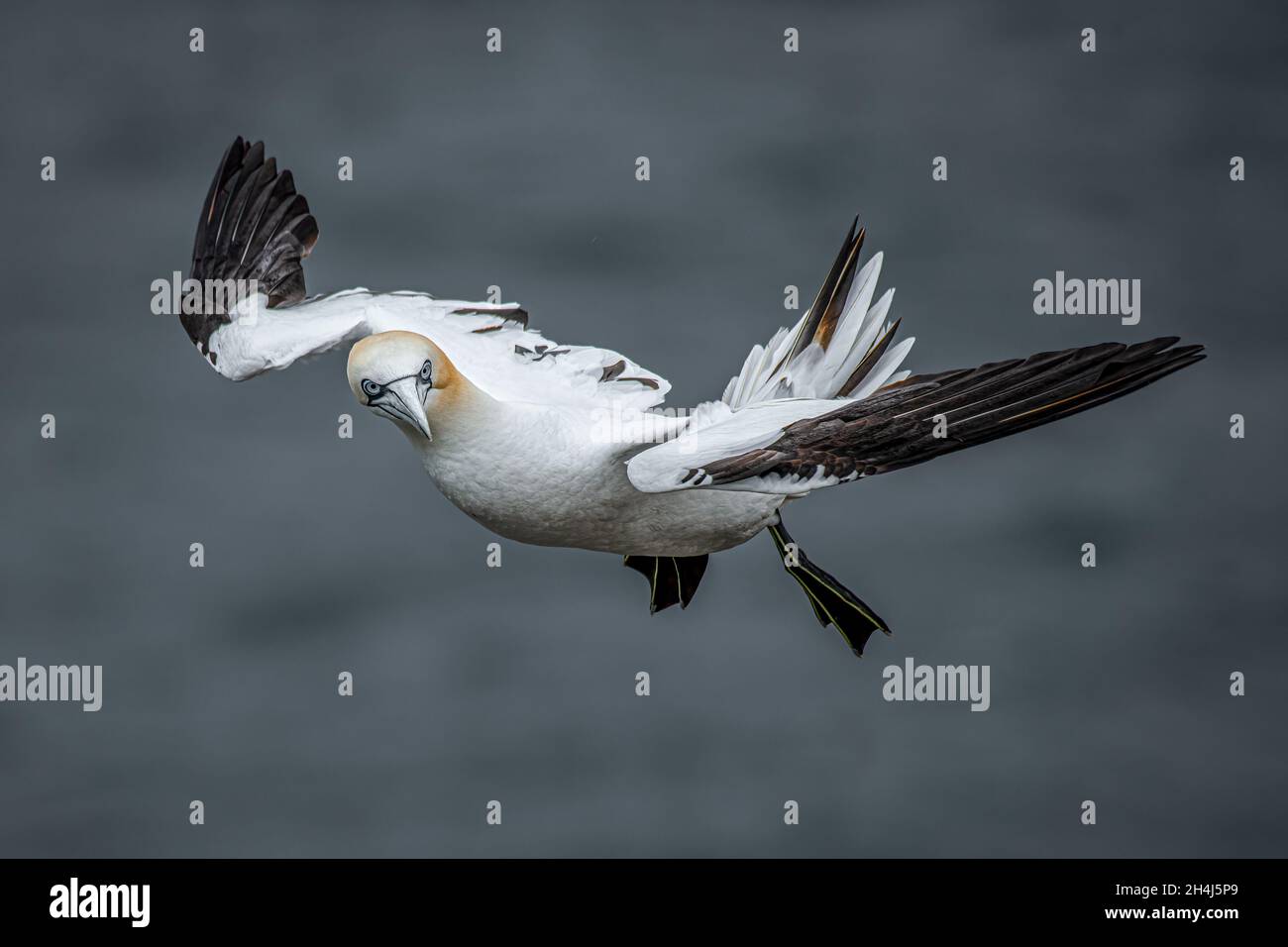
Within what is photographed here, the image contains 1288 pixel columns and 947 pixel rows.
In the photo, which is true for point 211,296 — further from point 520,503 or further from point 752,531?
point 752,531

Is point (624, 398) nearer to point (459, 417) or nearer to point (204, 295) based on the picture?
point (459, 417)

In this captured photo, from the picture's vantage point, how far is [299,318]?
21.5 ft

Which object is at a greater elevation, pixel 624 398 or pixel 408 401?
pixel 624 398

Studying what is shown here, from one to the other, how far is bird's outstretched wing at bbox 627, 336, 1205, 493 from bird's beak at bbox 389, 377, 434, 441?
1.98 ft

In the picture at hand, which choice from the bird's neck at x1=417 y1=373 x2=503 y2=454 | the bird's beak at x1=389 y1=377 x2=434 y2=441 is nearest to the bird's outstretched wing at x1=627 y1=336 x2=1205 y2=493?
the bird's neck at x1=417 y1=373 x2=503 y2=454

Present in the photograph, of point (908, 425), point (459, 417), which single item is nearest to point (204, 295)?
point (459, 417)

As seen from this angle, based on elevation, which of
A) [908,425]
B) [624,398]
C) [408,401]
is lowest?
[908,425]

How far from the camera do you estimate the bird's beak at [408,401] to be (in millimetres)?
5496

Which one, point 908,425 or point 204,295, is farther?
point 204,295

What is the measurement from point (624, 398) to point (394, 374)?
37.1 inches

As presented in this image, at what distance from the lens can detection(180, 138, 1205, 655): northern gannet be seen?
543 cm

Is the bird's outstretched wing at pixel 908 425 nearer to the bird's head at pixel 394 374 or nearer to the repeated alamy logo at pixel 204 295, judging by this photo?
the bird's head at pixel 394 374

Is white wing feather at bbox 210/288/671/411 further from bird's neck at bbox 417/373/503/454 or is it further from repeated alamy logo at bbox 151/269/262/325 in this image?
bird's neck at bbox 417/373/503/454

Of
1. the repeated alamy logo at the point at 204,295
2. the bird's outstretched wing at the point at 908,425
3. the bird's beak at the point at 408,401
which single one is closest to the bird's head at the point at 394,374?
the bird's beak at the point at 408,401
